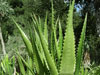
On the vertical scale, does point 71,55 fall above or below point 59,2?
above

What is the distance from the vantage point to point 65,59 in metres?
0.91

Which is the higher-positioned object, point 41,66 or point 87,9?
point 41,66

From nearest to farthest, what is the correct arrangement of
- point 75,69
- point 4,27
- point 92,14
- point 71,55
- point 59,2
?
point 71,55 < point 75,69 < point 59,2 < point 92,14 < point 4,27

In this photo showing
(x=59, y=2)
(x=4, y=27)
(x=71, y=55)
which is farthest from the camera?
(x=4, y=27)

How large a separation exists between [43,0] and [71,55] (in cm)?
1082

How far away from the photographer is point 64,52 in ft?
2.98

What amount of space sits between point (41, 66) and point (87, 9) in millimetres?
10862

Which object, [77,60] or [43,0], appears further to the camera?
[43,0]

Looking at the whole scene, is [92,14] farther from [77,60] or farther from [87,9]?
[77,60]

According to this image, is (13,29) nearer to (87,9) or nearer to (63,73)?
(87,9)

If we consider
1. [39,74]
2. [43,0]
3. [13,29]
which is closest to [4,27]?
[13,29]

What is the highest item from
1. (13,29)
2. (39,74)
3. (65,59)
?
(65,59)

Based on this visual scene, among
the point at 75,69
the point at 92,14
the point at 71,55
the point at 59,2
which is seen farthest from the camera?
the point at 92,14

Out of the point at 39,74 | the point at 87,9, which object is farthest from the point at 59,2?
A: the point at 39,74
